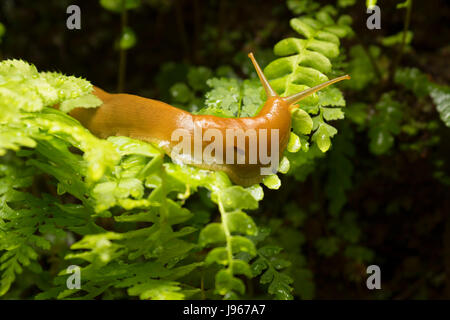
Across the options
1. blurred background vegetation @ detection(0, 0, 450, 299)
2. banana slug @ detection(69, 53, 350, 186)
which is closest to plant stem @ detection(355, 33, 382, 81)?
blurred background vegetation @ detection(0, 0, 450, 299)

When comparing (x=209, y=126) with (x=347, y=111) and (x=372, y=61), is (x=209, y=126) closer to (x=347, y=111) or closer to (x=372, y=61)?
(x=347, y=111)

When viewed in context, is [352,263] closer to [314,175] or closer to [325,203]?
[325,203]

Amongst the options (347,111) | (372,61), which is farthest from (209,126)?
(372,61)

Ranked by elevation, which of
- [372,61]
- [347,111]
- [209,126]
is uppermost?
[372,61]

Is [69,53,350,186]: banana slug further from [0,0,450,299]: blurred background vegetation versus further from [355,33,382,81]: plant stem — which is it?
[355,33,382,81]: plant stem

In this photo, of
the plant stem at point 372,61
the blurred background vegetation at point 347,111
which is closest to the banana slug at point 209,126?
the blurred background vegetation at point 347,111
